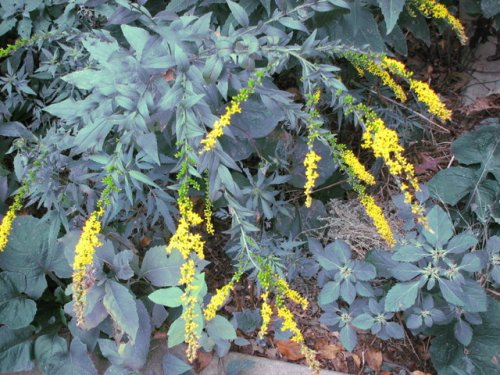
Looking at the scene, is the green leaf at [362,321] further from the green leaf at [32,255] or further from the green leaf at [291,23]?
the green leaf at [32,255]

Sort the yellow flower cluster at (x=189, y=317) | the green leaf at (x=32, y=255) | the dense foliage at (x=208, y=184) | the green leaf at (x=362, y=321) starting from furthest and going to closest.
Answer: the green leaf at (x=32, y=255) → the green leaf at (x=362, y=321) → the dense foliage at (x=208, y=184) → the yellow flower cluster at (x=189, y=317)

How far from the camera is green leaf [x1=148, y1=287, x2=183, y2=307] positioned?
2.19 metres

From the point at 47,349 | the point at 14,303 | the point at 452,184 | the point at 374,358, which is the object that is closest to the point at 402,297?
the point at 374,358

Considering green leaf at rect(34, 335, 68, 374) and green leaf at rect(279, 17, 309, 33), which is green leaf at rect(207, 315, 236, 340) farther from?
green leaf at rect(279, 17, 309, 33)

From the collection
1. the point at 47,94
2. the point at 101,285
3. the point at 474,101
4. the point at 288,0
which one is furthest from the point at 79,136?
the point at 474,101

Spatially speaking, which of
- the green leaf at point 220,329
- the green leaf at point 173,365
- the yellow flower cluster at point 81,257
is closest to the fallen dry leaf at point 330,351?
the green leaf at point 220,329

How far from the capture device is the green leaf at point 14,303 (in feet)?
7.68

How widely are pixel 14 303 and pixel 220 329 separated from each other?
0.99 meters

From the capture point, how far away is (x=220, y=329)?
91.4 inches

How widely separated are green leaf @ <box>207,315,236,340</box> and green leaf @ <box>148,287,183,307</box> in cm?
24

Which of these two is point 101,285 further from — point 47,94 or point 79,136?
point 47,94

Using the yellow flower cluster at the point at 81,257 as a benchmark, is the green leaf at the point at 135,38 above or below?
above

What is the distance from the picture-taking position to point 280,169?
266cm

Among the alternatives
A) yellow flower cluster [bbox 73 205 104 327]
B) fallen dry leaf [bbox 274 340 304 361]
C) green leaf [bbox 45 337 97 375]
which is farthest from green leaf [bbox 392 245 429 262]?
green leaf [bbox 45 337 97 375]
